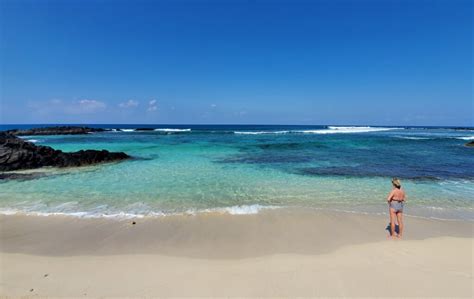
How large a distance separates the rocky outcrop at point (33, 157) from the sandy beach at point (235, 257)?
9287 mm

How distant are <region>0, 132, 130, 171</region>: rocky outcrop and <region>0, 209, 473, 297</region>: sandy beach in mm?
9287

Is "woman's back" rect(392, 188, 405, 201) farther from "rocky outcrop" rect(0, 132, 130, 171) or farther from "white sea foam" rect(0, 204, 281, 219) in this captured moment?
"rocky outcrop" rect(0, 132, 130, 171)

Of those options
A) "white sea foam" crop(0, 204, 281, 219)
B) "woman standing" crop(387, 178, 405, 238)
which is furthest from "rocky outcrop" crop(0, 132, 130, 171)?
"woman standing" crop(387, 178, 405, 238)

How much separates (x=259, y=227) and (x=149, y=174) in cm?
800

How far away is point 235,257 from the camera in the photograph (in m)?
4.62

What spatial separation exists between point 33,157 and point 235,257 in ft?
50.9

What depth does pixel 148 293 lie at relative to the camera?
3586 millimetres

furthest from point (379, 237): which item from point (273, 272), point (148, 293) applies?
point (148, 293)

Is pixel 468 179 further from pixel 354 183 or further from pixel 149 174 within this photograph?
pixel 149 174

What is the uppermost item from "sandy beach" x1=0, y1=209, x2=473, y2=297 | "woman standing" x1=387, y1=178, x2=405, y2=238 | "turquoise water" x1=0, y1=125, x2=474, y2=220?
"woman standing" x1=387, y1=178, x2=405, y2=238

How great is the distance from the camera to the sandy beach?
3703mm

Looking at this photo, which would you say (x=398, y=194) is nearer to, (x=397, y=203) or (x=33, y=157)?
(x=397, y=203)

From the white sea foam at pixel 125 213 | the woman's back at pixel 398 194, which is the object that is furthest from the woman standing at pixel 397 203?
the white sea foam at pixel 125 213

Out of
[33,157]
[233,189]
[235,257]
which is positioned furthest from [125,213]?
[33,157]
